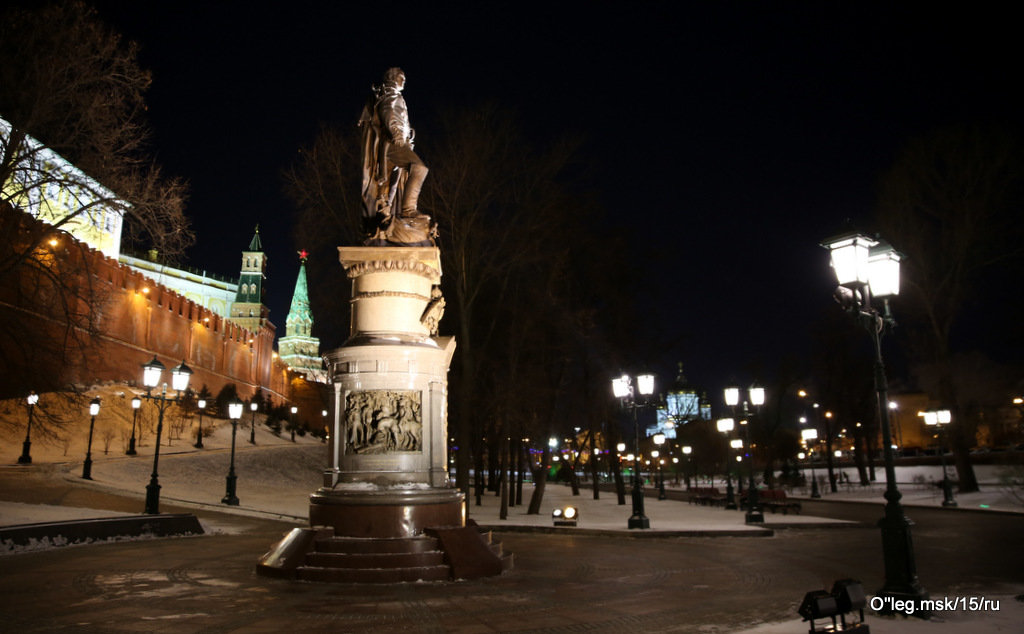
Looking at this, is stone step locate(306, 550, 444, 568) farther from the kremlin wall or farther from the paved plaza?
the kremlin wall

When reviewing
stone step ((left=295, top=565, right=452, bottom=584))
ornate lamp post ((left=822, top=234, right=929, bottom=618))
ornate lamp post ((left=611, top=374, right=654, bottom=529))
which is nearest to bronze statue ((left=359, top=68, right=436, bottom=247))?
stone step ((left=295, top=565, right=452, bottom=584))

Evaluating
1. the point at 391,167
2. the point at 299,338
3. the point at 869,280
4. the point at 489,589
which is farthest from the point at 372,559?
the point at 299,338

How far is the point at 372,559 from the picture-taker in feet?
30.8

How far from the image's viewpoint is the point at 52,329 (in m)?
49.6

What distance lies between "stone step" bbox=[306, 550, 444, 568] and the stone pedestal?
0.42m

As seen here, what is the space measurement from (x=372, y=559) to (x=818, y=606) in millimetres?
6038

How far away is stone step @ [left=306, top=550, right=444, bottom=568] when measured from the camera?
9.37 meters

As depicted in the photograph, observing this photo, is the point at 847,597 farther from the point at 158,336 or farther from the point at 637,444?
the point at 158,336

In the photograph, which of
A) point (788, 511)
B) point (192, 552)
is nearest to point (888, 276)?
point (192, 552)

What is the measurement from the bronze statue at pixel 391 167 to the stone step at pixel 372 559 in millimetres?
4984

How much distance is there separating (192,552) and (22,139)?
10.0m

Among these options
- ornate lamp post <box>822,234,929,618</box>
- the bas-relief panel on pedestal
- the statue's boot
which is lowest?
the bas-relief panel on pedestal

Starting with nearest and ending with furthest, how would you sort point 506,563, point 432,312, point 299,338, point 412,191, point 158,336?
1. point 506,563
2. point 432,312
3. point 412,191
4. point 158,336
5. point 299,338

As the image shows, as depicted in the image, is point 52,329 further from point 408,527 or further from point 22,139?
point 408,527
